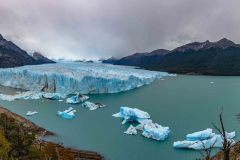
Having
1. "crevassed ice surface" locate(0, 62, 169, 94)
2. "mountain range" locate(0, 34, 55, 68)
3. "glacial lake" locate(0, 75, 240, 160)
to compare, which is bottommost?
"glacial lake" locate(0, 75, 240, 160)

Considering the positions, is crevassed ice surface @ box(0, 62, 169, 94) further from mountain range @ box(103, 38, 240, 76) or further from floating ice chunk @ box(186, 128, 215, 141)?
mountain range @ box(103, 38, 240, 76)

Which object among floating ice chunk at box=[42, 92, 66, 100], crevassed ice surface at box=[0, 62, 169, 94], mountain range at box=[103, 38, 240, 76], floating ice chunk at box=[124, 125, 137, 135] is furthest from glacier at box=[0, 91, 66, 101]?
mountain range at box=[103, 38, 240, 76]

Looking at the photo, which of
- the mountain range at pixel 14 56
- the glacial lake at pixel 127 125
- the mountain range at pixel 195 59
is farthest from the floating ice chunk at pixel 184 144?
the mountain range at pixel 195 59

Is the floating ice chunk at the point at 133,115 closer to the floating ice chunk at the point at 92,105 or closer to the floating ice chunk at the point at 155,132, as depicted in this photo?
the floating ice chunk at the point at 155,132

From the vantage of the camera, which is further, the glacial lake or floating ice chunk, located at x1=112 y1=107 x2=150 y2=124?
floating ice chunk, located at x1=112 y1=107 x2=150 y2=124

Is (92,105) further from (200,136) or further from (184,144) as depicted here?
(184,144)

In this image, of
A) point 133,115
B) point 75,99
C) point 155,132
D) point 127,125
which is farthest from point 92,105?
point 155,132
